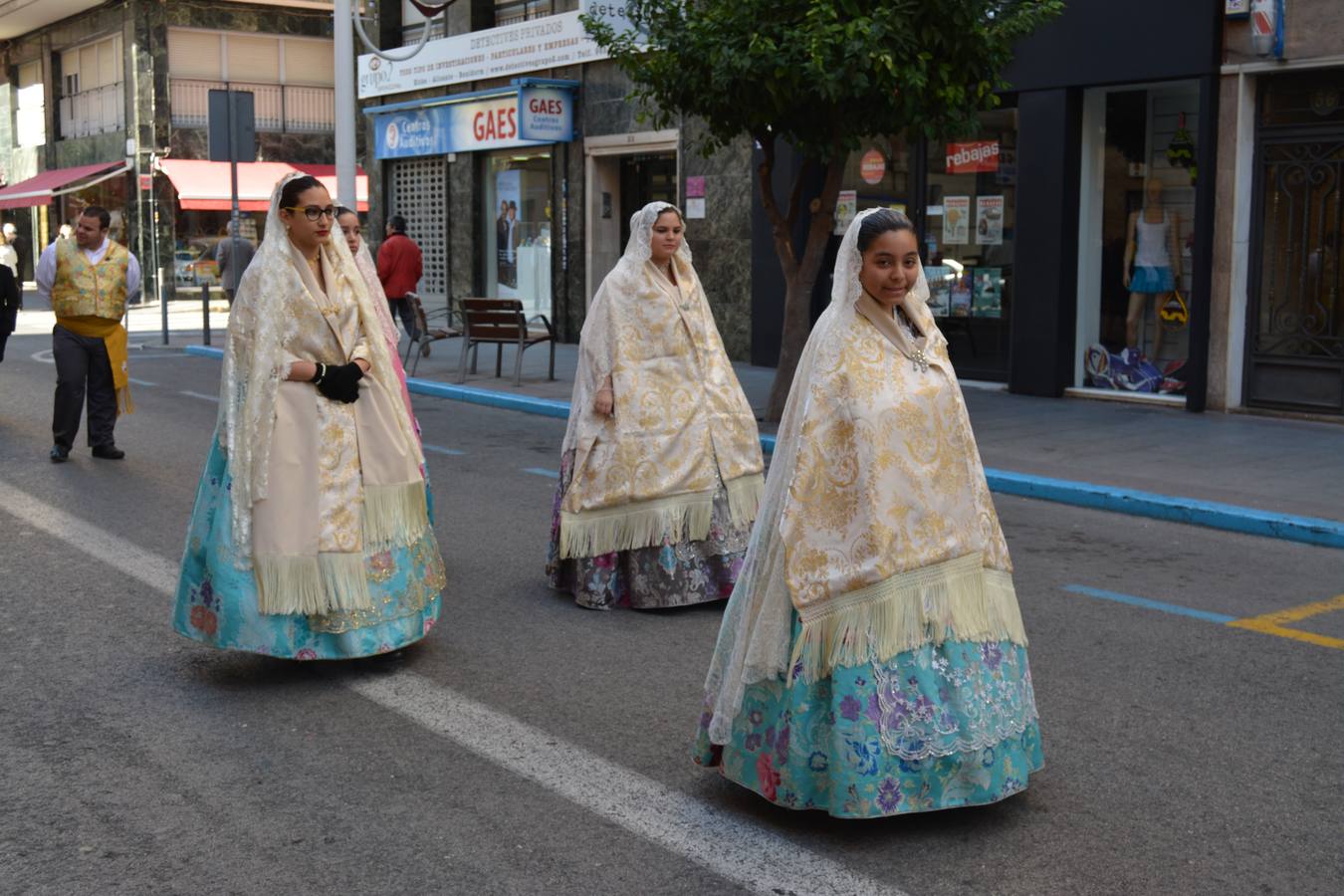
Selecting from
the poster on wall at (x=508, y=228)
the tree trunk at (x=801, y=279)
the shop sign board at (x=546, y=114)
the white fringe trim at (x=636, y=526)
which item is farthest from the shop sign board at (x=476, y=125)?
the white fringe trim at (x=636, y=526)

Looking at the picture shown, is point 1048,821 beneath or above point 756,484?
beneath

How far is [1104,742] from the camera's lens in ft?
15.9

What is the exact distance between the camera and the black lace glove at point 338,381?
5453 mm

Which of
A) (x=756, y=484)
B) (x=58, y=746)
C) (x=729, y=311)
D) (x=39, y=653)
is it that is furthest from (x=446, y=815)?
(x=729, y=311)

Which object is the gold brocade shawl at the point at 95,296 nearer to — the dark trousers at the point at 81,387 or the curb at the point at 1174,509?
the dark trousers at the point at 81,387

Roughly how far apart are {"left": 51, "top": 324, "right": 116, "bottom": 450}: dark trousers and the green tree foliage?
4743mm

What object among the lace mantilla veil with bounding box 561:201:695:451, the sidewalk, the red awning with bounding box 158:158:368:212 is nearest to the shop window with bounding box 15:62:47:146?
the red awning with bounding box 158:158:368:212

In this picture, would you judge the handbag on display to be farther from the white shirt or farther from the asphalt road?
the white shirt

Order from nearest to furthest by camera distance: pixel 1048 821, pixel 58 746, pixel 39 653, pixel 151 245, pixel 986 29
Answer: pixel 1048 821, pixel 58 746, pixel 39 653, pixel 986 29, pixel 151 245

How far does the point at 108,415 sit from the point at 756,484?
6054mm

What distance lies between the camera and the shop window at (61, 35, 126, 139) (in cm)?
3634

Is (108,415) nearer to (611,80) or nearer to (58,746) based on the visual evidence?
(58,746)

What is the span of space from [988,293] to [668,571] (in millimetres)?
9902

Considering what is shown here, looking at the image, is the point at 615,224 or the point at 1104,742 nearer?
the point at 1104,742
